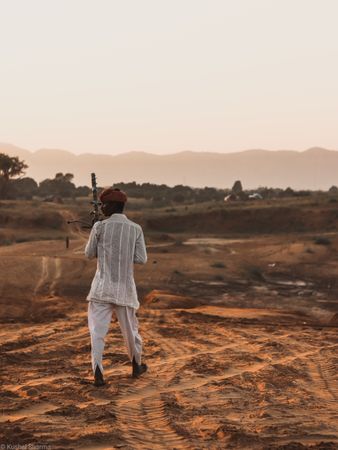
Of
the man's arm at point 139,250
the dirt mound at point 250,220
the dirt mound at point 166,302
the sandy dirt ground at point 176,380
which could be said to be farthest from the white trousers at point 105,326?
the dirt mound at point 250,220

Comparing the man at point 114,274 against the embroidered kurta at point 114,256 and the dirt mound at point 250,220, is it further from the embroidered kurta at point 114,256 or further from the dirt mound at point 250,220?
the dirt mound at point 250,220

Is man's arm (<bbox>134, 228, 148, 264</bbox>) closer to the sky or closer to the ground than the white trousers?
closer to the sky

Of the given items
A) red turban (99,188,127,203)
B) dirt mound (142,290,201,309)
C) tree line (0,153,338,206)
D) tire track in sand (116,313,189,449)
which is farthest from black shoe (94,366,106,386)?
tree line (0,153,338,206)

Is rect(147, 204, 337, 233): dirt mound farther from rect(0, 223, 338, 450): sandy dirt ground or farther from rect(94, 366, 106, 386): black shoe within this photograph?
rect(94, 366, 106, 386): black shoe

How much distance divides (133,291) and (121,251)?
0.43 m

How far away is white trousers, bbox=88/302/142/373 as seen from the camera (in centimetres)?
680

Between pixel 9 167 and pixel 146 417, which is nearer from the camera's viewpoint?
pixel 146 417

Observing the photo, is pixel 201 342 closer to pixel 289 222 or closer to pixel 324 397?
pixel 324 397

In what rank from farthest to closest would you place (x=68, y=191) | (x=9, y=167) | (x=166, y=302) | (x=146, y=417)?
(x=68, y=191) < (x=9, y=167) < (x=166, y=302) < (x=146, y=417)

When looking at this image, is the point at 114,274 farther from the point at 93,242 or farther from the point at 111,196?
the point at 111,196

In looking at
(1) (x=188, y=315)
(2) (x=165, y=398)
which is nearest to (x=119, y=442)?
(2) (x=165, y=398)

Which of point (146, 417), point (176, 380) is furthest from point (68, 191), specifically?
point (146, 417)

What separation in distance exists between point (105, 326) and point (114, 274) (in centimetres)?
53

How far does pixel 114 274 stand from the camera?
7008mm
